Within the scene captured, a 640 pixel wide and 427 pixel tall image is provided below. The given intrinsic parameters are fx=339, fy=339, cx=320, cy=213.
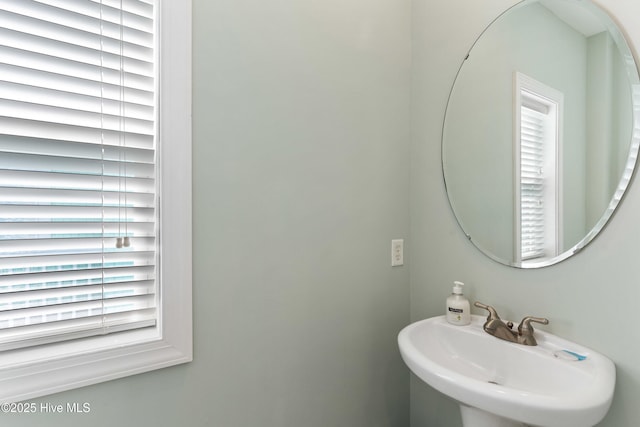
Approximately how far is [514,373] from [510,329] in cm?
13

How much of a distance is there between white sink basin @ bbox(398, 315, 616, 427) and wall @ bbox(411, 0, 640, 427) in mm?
82

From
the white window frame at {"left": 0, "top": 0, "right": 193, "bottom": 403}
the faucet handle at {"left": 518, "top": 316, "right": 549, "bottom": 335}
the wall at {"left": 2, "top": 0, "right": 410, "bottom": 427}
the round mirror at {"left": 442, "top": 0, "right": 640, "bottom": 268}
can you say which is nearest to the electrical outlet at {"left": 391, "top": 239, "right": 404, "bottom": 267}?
the wall at {"left": 2, "top": 0, "right": 410, "bottom": 427}

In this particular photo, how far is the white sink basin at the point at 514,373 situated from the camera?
724 millimetres

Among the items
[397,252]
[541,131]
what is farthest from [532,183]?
[397,252]

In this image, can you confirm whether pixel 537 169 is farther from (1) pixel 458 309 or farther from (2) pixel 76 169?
(2) pixel 76 169

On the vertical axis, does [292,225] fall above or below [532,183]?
below

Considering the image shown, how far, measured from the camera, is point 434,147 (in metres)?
1.40

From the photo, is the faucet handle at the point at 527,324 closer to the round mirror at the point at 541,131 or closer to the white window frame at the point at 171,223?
the round mirror at the point at 541,131

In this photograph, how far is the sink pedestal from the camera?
3.06 feet

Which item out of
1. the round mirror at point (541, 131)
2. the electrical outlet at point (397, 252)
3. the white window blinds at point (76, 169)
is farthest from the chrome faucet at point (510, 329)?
the white window blinds at point (76, 169)

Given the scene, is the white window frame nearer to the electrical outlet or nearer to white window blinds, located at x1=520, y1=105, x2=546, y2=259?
the electrical outlet

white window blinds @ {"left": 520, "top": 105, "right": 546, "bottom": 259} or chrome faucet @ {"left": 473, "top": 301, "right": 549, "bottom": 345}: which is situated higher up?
white window blinds @ {"left": 520, "top": 105, "right": 546, "bottom": 259}

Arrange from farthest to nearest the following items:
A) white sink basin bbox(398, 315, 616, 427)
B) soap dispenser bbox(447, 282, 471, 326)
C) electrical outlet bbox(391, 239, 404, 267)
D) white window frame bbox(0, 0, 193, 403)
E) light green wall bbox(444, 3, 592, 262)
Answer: electrical outlet bbox(391, 239, 404, 267) → soap dispenser bbox(447, 282, 471, 326) → light green wall bbox(444, 3, 592, 262) → white window frame bbox(0, 0, 193, 403) → white sink basin bbox(398, 315, 616, 427)

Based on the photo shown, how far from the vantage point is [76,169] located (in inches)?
33.2
